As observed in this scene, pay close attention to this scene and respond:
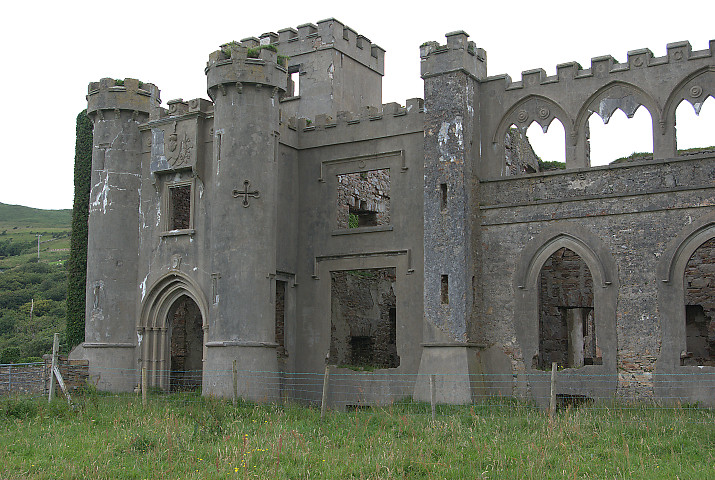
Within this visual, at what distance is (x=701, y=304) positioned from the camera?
72.3 ft

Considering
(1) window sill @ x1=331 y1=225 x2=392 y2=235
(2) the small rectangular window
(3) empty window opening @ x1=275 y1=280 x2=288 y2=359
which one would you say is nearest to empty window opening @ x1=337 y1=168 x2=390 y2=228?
(1) window sill @ x1=331 y1=225 x2=392 y2=235

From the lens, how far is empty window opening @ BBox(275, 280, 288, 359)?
21.1 meters

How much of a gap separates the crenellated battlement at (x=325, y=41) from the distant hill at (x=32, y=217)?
236 feet

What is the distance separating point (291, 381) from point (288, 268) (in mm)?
2865

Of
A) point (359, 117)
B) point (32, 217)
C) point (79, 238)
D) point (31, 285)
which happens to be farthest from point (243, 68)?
point (32, 217)

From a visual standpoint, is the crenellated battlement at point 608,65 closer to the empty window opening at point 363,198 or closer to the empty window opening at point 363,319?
the empty window opening at point 363,198

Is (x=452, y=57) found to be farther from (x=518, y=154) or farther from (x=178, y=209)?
(x=178, y=209)

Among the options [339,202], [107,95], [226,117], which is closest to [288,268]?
[339,202]

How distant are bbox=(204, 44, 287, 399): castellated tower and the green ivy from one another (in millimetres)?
7005

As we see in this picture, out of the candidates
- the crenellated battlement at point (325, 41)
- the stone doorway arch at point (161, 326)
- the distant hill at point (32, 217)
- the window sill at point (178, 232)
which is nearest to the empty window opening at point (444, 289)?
the stone doorway arch at point (161, 326)

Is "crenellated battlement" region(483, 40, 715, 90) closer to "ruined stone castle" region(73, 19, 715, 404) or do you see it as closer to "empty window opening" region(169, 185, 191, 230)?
"ruined stone castle" region(73, 19, 715, 404)

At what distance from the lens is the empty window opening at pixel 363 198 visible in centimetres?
2208

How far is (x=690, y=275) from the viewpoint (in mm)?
22312

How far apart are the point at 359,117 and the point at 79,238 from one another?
33.7 feet
